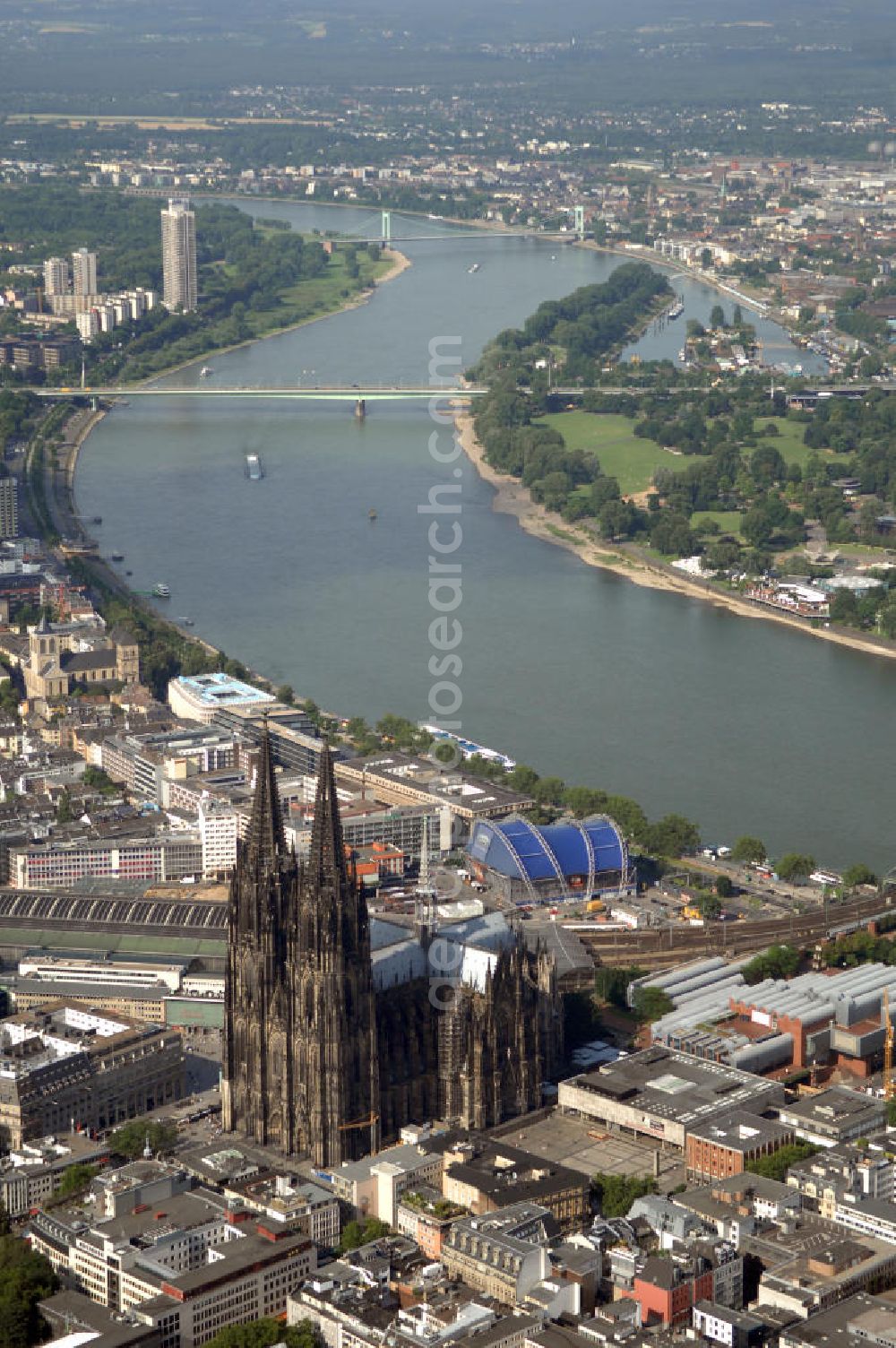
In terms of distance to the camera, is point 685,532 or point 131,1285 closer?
point 131,1285

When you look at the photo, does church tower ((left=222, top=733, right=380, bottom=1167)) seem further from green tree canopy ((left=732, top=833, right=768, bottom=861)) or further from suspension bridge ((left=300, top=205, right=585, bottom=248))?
suspension bridge ((left=300, top=205, right=585, bottom=248))

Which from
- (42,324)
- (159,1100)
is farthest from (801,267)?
(159,1100)

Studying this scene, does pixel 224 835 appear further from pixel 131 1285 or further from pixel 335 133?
pixel 335 133

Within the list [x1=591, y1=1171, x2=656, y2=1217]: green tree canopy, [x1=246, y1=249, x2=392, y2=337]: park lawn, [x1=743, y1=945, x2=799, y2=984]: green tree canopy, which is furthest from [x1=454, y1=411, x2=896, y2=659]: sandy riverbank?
[x1=591, y1=1171, x2=656, y2=1217]: green tree canopy

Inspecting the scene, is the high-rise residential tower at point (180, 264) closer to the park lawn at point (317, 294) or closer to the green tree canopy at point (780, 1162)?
the park lawn at point (317, 294)

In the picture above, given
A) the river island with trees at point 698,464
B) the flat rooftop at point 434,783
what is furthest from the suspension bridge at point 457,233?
the flat rooftop at point 434,783

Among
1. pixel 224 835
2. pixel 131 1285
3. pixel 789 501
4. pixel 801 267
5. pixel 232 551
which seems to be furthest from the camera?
pixel 801 267
